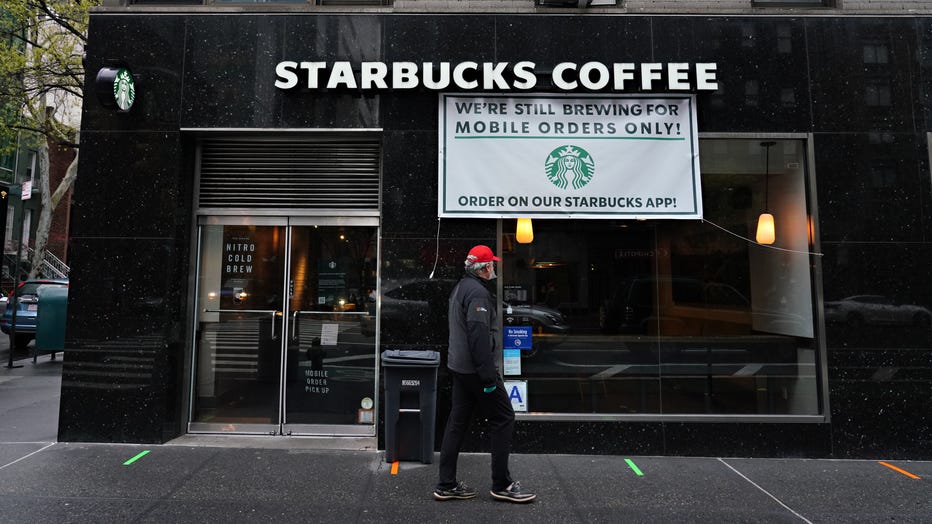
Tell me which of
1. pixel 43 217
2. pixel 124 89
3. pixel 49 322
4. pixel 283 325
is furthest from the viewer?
pixel 43 217

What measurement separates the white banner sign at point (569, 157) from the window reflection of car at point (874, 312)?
1.79m

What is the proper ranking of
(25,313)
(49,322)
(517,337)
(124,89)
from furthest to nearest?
(25,313) → (49,322) → (517,337) → (124,89)

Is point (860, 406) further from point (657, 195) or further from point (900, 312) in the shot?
point (657, 195)

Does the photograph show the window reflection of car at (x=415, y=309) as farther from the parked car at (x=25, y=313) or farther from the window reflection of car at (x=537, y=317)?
the parked car at (x=25, y=313)

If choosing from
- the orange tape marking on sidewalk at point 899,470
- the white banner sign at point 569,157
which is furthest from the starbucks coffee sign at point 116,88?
the orange tape marking on sidewalk at point 899,470

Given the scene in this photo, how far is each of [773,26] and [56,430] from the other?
941cm

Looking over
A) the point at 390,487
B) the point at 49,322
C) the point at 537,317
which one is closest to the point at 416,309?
the point at 537,317

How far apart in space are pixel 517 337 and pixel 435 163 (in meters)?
2.15

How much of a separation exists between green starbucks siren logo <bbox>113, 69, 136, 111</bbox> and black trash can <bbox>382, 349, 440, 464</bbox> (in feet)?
13.1

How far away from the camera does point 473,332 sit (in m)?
4.18

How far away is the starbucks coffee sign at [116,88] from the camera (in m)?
5.51

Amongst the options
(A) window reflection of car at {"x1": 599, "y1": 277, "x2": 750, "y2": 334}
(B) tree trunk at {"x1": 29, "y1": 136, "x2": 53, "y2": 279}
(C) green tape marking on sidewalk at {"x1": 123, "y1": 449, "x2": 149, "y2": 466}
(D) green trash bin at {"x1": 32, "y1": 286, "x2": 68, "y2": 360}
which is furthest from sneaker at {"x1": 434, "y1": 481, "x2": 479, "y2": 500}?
(B) tree trunk at {"x1": 29, "y1": 136, "x2": 53, "y2": 279}

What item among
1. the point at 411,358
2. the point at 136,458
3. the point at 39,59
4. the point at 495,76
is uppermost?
the point at 39,59

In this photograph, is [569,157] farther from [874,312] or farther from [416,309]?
[874,312]
